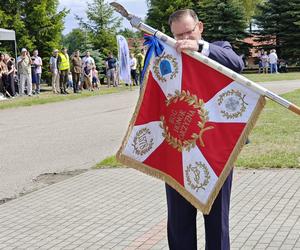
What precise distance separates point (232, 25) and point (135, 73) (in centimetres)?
2478

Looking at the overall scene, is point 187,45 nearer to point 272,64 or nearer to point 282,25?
point 272,64

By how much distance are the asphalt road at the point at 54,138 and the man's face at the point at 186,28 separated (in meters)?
4.68

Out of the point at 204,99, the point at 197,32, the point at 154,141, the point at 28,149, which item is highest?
the point at 197,32

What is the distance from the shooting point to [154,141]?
390 cm

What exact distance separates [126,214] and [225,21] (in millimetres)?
48053

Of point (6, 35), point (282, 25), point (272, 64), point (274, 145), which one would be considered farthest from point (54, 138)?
point (282, 25)

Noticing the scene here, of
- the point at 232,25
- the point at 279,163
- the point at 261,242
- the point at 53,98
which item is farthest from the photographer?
the point at 232,25

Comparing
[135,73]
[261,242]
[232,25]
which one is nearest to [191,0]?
[232,25]

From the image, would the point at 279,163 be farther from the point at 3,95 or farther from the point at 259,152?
the point at 3,95

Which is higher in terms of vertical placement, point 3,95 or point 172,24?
point 172,24

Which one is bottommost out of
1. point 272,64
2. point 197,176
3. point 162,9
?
point 272,64

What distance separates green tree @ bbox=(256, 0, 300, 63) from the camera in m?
50.5

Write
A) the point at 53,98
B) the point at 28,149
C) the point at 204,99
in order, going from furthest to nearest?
the point at 53,98, the point at 28,149, the point at 204,99

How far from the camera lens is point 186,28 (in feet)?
11.9
